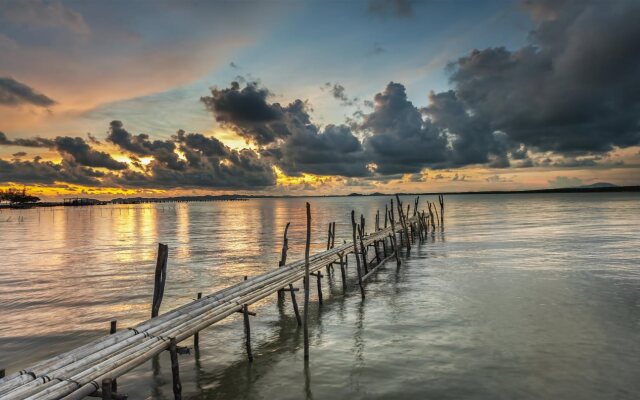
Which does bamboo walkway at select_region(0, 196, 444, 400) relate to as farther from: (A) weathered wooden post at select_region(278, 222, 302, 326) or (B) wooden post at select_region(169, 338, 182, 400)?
(A) weathered wooden post at select_region(278, 222, 302, 326)

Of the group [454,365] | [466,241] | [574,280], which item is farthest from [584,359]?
[466,241]

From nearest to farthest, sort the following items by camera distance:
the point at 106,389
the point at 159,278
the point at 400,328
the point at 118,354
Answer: the point at 106,389 → the point at 118,354 → the point at 159,278 → the point at 400,328

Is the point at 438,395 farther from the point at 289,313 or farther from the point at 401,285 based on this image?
the point at 401,285

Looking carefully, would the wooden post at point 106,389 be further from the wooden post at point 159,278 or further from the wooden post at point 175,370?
the wooden post at point 159,278

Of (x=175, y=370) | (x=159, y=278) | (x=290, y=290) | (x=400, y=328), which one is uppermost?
(x=159, y=278)

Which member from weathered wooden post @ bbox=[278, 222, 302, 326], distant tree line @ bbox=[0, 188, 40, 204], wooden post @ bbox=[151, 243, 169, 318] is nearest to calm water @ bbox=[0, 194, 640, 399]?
weathered wooden post @ bbox=[278, 222, 302, 326]

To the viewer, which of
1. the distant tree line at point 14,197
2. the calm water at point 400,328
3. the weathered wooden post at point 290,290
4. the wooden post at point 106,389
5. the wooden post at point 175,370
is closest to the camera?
the wooden post at point 106,389

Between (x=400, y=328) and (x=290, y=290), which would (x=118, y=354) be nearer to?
(x=290, y=290)

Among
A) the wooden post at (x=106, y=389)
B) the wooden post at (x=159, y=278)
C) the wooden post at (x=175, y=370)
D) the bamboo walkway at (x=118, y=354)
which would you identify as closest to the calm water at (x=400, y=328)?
the wooden post at (x=175, y=370)

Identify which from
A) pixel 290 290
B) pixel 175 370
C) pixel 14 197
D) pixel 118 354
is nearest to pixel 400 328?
pixel 290 290

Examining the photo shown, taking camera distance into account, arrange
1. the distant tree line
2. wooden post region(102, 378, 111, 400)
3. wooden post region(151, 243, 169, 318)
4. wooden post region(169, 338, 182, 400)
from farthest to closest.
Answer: the distant tree line
wooden post region(151, 243, 169, 318)
wooden post region(169, 338, 182, 400)
wooden post region(102, 378, 111, 400)

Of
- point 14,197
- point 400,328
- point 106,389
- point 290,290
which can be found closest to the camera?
point 106,389

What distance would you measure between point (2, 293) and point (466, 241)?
97.6 feet

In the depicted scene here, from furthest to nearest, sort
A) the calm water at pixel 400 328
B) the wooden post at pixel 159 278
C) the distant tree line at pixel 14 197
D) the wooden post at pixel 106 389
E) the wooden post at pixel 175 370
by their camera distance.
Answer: the distant tree line at pixel 14 197 < the wooden post at pixel 159 278 < the calm water at pixel 400 328 < the wooden post at pixel 175 370 < the wooden post at pixel 106 389
